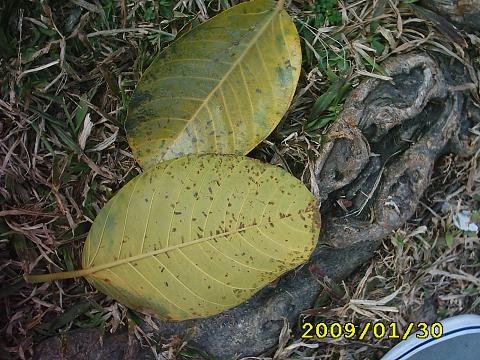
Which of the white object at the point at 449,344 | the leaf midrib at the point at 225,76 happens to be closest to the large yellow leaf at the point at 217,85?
the leaf midrib at the point at 225,76

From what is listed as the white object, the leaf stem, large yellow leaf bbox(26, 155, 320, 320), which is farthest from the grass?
the white object

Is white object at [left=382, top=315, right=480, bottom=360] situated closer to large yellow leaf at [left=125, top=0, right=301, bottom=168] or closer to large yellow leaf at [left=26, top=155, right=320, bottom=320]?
large yellow leaf at [left=26, top=155, right=320, bottom=320]

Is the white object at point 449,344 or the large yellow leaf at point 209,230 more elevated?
the large yellow leaf at point 209,230

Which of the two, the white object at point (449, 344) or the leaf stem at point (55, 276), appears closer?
the leaf stem at point (55, 276)
